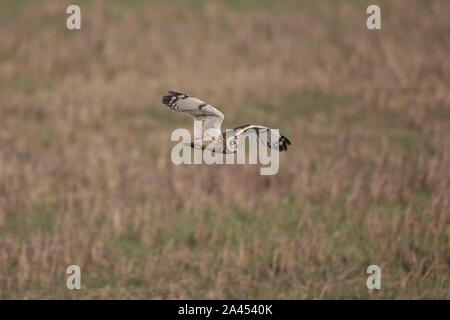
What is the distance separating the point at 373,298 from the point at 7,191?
5.24 metres

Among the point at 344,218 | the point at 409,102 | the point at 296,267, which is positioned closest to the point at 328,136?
the point at 409,102

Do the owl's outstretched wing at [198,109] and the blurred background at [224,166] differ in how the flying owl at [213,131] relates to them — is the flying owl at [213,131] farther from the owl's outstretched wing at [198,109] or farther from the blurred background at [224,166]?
the blurred background at [224,166]

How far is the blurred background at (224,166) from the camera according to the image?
6.94m

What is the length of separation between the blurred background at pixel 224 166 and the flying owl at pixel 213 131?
262cm

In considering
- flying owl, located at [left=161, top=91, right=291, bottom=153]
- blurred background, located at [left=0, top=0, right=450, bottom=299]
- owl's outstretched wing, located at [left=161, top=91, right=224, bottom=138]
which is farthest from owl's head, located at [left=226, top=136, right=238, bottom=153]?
blurred background, located at [left=0, top=0, right=450, bottom=299]

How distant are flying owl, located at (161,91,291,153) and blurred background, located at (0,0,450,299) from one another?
2619 millimetres

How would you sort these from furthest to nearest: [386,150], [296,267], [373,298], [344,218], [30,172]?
Answer: 1. [386,150]
2. [30,172]
3. [344,218]
4. [296,267]
5. [373,298]

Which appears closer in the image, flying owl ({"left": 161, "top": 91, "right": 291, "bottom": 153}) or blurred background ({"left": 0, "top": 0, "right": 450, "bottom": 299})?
flying owl ({"left": 161, "top": 91, "right": 291, "bottom": 153})

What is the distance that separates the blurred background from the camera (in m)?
6.94

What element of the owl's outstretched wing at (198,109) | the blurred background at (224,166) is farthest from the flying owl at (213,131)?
the blurred background at (224,166)

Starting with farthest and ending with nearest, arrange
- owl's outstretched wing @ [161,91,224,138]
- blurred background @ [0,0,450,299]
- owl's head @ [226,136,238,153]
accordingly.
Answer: blurred background @ [0,0,450,299]
owl's outstretched wing @ [161,91,224,138]
owl's head @ [226,136,238,153]

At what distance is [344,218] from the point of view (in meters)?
8.17

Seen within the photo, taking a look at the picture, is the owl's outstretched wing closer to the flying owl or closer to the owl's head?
the flying owl

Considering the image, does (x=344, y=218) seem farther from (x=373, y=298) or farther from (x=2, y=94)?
(x=2, y=94)
